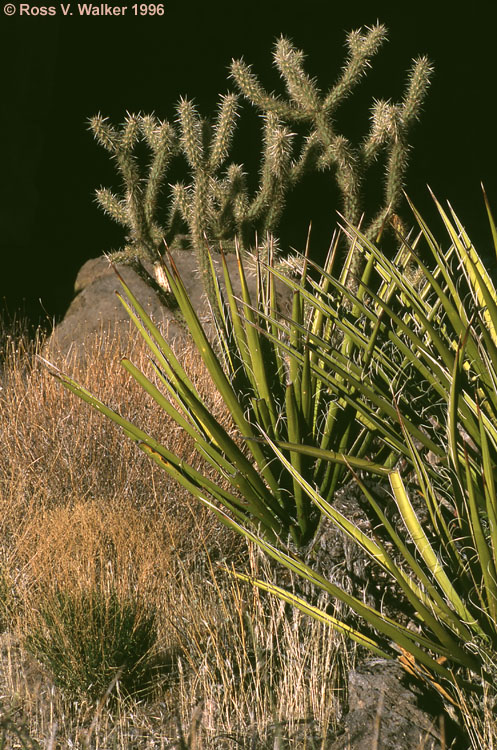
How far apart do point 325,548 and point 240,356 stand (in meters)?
0.78

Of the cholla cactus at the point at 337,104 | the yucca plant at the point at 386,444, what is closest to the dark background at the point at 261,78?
the cholla cactus at the point at 337,104

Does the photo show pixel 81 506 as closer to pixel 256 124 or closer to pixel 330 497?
pixel 330 497

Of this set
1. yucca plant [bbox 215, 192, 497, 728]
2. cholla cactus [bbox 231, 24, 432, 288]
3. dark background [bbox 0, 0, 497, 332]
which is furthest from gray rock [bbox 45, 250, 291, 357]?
yucca plant [bbox 215, 192, 497, 728]

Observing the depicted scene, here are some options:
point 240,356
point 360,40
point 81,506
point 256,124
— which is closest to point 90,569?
point 81,506

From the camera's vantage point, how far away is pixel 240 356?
2.78 meters

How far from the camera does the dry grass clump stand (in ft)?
6.77

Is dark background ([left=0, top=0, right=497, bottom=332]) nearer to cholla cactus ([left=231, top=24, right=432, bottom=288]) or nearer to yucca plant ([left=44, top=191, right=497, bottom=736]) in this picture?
cholla cactus ([left=231, top=24, right=432, bottom=288])

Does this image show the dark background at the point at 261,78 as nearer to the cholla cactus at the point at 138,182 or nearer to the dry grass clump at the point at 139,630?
the cholla cactus at the point at 138,182

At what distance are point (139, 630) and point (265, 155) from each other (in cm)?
325

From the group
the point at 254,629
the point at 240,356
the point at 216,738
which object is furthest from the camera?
the point at 240,356

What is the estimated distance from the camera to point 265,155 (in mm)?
4820

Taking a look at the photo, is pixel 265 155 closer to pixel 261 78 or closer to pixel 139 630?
pixel 261 78

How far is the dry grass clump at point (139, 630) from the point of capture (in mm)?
2064
